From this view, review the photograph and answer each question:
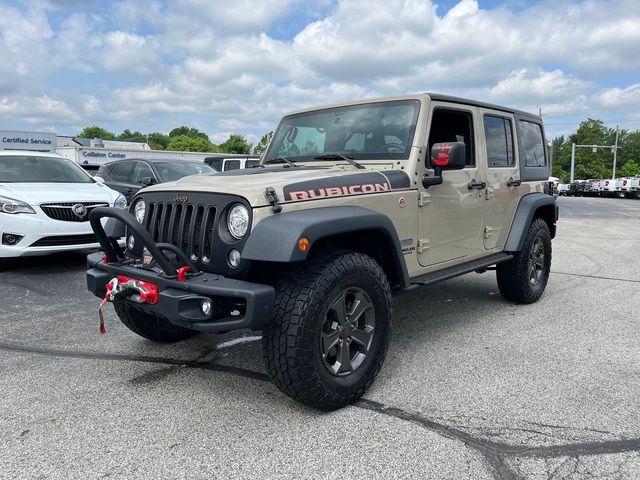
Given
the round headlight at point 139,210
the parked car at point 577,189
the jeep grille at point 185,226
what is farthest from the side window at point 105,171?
the parked car at point 577,189

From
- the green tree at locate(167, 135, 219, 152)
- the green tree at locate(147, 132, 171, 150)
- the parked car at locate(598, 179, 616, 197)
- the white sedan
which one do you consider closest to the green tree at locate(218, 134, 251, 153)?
the green tree at locate(167, 135, 219, 152)

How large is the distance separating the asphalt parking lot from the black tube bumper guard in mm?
602

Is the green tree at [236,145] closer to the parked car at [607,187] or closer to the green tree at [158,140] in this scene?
the green tree at [158,140]

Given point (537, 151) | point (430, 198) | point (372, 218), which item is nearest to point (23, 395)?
point (372, 218)

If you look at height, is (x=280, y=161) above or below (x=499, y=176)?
above

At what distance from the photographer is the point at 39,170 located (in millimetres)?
7480

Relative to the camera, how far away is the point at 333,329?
9.89 feet

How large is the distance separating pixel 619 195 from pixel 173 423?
1682 inches

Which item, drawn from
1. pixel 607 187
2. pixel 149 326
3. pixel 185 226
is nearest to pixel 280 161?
pixel 185 226

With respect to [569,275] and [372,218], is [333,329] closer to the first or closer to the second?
[372,218]

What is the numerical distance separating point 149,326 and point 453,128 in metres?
2.95

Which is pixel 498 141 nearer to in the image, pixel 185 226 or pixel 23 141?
pixel 185 226

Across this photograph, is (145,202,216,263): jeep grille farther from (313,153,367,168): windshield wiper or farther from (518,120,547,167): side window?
(518,120,547,167): side window

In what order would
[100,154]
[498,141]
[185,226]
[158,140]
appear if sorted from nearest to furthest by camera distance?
[185,226] → [498,141] → [100,154] → [158,140]
